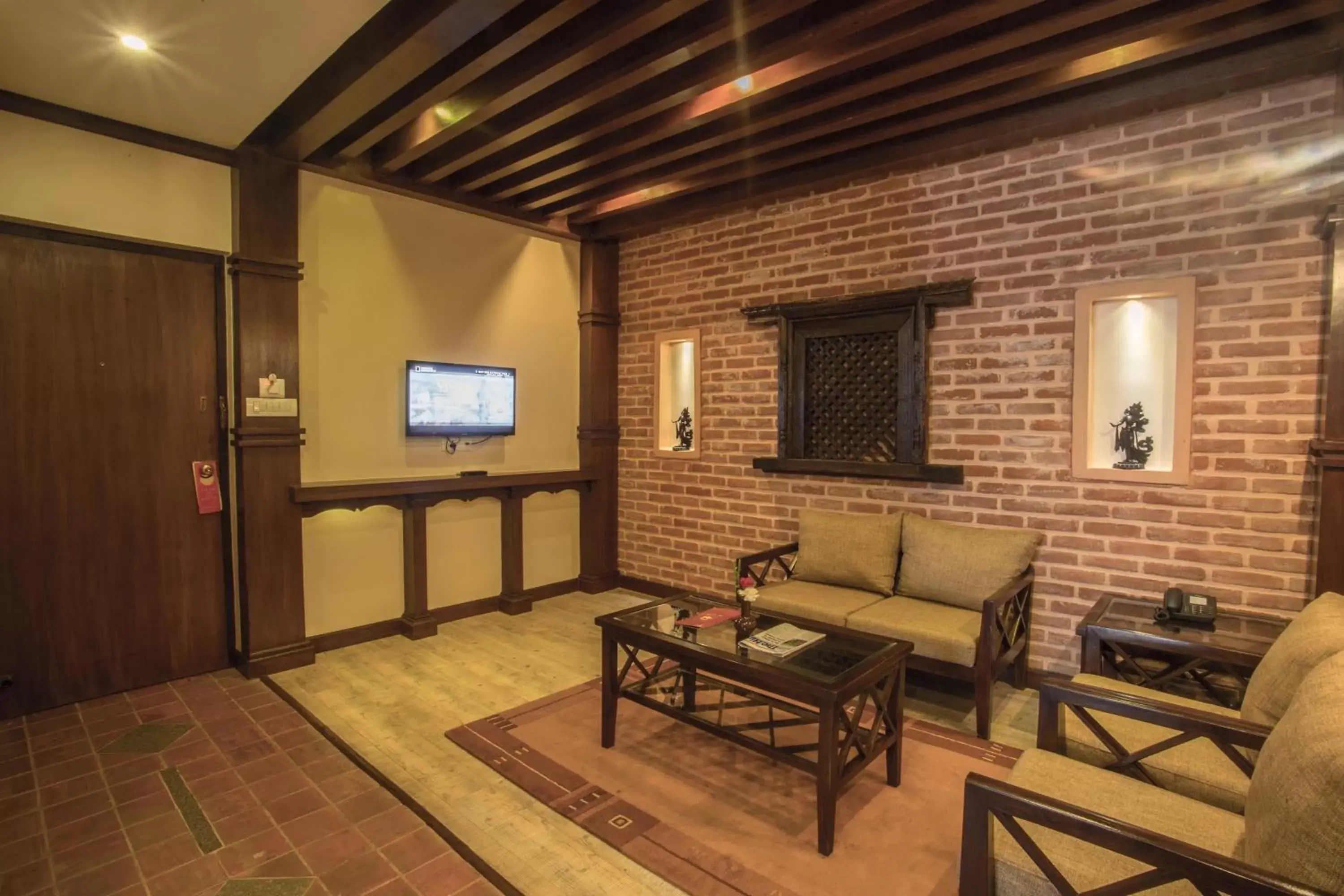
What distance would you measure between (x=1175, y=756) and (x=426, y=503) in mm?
3832

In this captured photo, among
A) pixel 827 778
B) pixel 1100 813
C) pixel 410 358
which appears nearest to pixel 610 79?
pixel 410 358

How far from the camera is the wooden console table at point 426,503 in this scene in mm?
3791

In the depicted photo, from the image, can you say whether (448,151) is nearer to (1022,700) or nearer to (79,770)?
(79,770)

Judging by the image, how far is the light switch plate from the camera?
11.4 feet

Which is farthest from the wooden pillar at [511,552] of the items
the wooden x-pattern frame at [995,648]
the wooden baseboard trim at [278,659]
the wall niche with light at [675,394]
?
the wooden x-pattern frame at [995,648]

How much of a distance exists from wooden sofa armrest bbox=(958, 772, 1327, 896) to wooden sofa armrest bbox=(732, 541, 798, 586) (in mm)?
1981

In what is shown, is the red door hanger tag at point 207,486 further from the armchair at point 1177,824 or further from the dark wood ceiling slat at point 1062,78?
the armchair at point 1177,824

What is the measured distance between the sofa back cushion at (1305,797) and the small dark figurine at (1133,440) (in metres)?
1.77

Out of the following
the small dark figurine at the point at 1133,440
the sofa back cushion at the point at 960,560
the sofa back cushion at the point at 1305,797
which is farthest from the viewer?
the sofa back cushion at the point at 960,560

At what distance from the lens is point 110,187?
124 inches

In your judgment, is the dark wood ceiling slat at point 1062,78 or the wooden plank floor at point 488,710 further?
the dark wood ceiling slat at point 1062,78

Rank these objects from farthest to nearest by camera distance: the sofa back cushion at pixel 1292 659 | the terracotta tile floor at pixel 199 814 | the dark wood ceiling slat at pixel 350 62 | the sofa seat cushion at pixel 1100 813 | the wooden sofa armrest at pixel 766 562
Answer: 1. the wooden sofa armrest at pixel 766 562
2. the dark wood ceiling slat at pixel 350 62
3. the terracotta tile floor at pixel 199 814
4. the sofa back cushion at pixel 1292 659
5. the sofa seat cushion at pixel 1100 813

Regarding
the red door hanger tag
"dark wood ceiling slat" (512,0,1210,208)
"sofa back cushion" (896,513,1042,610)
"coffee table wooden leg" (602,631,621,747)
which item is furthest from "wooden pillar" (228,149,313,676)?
"sofa back cushion" (896,513,1042,610)

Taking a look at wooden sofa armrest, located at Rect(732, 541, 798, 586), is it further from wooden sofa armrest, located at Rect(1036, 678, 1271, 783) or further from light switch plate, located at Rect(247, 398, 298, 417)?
light switch plate, located at Rect(247, 398, 298, 417)
